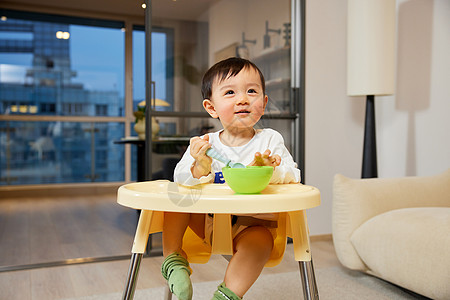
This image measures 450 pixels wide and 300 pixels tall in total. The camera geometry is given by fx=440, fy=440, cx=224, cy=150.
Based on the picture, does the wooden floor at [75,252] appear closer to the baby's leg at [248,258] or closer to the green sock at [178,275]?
the baby's leg at [248,258]

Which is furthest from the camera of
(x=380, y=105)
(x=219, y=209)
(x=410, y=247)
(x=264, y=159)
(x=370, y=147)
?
(x=380, y=105)

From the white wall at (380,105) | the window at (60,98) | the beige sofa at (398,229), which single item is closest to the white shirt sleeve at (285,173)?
the beige sofa at (398,229)

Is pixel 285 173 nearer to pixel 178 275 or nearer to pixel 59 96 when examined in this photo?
pixel 178 275

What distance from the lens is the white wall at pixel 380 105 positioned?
8.58ft

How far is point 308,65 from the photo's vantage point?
2781 millimetres

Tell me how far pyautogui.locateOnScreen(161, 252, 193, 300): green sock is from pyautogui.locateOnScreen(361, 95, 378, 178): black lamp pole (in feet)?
5.78

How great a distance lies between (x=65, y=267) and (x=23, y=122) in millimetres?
3694

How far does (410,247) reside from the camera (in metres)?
1.68

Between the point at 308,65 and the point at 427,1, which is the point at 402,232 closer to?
the point at 308,65

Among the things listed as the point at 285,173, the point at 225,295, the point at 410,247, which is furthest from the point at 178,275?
the point at 410,247

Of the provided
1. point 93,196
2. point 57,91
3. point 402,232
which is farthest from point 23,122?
point 402,232

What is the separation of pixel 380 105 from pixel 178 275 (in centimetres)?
239

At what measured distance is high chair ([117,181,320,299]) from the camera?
83 cm

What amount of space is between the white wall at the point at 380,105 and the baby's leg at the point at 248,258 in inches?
70.0
